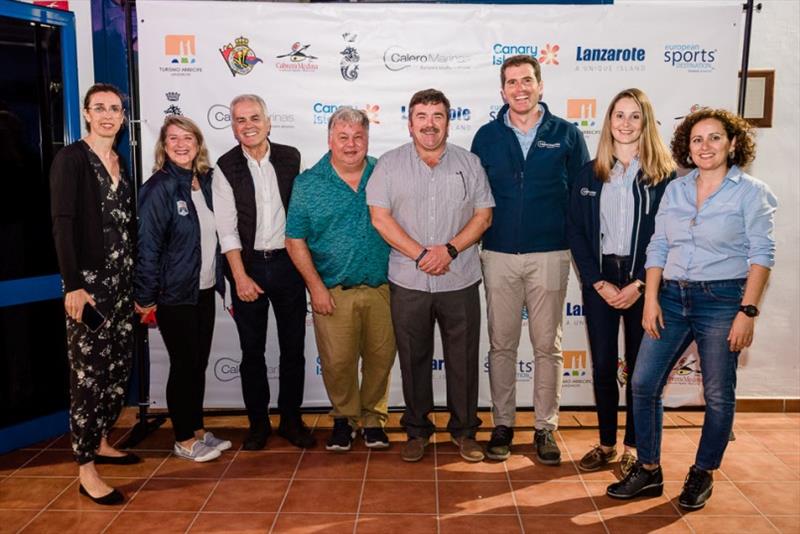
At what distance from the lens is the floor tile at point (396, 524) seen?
8.87ft

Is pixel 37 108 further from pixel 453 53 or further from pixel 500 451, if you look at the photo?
pixel 500 451

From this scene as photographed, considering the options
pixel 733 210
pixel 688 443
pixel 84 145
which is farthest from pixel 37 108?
pixel 688 443

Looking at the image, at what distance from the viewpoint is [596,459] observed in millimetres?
3275

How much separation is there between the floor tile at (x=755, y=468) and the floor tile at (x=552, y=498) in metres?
0.78

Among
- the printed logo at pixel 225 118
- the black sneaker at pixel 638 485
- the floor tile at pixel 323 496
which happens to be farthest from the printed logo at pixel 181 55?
the black sneaker at pixel 638 485

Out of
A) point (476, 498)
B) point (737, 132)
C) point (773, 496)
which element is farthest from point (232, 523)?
point (737, 132)

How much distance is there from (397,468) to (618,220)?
5.04 ft

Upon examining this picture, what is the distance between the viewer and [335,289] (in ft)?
A: 11.1

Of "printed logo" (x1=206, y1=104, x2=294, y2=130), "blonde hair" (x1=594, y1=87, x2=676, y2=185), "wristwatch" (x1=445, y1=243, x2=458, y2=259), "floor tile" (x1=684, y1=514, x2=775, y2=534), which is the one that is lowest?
"floor tile" (x1=684, y1=514, x2=775, y2=534)

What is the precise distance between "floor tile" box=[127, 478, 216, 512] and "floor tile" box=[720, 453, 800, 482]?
2.42 m

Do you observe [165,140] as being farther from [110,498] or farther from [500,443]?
[500,443]

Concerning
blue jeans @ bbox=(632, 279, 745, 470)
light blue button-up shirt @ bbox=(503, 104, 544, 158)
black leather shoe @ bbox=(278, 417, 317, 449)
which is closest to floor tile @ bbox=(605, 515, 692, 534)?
blue jeans @ bbox=(632, 279, 745, 470)

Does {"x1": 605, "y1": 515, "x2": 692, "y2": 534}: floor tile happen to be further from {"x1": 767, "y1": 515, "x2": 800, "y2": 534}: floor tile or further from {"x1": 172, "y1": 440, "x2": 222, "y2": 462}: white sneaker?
{"x1": 172, "y1": 440, "x2": 222, "y2": 462}: white sneaker

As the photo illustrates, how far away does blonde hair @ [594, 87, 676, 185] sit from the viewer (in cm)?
297
